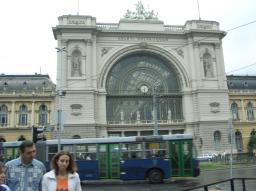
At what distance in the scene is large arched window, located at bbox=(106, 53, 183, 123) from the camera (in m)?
62.9

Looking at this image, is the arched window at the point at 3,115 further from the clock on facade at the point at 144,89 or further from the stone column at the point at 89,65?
the clock on facade at the point at 144,89

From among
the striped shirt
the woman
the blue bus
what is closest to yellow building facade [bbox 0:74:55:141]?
the blue bus

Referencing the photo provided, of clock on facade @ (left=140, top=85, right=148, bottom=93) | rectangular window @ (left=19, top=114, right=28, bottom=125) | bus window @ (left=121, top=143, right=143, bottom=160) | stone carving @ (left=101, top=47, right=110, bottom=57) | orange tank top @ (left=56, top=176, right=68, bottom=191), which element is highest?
stone carving @ (left=101, top=47, right=110, bottom=57)

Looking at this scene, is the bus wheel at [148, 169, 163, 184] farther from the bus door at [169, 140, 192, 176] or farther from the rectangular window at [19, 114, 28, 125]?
the rectangular window at [19, 114, 28, 125]

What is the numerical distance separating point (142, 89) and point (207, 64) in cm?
1242

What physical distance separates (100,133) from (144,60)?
51.6 feet

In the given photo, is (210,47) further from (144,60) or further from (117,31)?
(117,31)

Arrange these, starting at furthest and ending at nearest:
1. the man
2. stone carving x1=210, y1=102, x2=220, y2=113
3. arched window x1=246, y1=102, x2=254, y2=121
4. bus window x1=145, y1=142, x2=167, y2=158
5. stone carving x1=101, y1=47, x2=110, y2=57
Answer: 1. arched window x1=246, y1=102, x2=254, y2=121
2. stone carving x1=101, y1=47, x2=110, y2=57
3. stone carving x1=210, y1=102, x2=220, y2=113
4. bus window x1=145, y1=142, x2=167, y2=158
5. the man

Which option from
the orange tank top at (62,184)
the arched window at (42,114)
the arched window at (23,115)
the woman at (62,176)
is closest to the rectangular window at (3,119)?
the arched window at (23,115)

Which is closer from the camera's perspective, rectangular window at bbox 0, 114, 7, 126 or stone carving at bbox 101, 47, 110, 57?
stone carving at bbox 101, 47, 110, 57

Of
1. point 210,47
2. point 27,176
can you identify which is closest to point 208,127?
point 210,47

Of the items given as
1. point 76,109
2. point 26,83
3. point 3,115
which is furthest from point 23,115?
point 76,109

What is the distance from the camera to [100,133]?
194 ft

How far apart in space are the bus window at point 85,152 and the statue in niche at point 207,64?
43110mm
